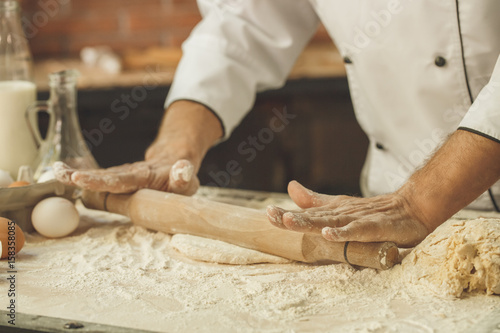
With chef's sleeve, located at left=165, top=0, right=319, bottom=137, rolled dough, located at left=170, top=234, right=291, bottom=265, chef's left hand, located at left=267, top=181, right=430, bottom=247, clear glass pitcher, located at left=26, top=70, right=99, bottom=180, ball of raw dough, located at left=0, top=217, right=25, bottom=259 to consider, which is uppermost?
chef's sleeve, located at left=165, top=0, right=319, bottom=137

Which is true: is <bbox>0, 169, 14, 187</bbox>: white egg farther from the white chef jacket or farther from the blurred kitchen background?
the blurred kitchen background

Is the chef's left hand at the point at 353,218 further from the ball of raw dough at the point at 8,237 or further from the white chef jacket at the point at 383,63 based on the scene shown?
the ball of raw dough at the point at 8,237

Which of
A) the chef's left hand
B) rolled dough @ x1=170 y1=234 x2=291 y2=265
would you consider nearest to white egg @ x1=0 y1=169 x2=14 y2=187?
rolled dough @ x1=170 y1=234 x2=291 y2=265

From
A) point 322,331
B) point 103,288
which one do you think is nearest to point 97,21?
point 103,288

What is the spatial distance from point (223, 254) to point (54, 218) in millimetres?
394

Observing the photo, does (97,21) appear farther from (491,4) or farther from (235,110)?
(491,4)

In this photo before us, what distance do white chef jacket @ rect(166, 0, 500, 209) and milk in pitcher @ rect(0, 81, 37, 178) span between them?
0.41 metres

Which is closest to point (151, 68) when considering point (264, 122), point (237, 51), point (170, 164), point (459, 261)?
point (264, 122)

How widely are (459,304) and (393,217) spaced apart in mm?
203

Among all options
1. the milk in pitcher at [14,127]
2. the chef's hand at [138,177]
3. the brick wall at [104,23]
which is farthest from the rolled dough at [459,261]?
the brick wall at [104,23]

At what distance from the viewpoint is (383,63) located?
148cm

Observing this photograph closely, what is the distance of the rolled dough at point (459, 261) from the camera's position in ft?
3.07

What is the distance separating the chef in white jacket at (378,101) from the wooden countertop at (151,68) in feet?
3.05

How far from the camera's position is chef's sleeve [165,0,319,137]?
5.35 ft
